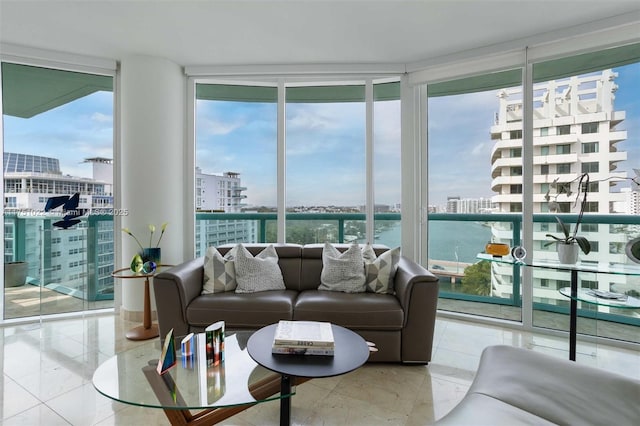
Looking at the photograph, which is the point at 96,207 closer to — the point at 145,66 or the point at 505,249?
the point at 145,66

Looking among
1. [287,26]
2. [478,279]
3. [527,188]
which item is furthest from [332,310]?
[287,26]

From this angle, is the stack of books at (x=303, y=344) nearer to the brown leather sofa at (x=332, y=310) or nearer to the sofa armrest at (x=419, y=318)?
the brown leather sofa at (x=332, y=310)

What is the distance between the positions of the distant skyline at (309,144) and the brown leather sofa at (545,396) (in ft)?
7.14

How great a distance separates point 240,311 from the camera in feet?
7.89

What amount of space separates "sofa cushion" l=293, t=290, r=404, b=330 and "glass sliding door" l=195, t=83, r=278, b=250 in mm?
1432

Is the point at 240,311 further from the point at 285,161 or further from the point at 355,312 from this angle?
the point at 285,161

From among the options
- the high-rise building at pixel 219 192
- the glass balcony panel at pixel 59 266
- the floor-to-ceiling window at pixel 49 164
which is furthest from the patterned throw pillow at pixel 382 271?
the floor-to-ceiling window at pixel 49 164

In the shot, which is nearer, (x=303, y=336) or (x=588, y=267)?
(x=303, y=336)

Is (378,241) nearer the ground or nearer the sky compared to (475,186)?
nearer the ground

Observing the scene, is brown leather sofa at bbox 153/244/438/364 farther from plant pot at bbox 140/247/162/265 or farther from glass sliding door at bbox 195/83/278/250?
glass sliding door at bbox 195/83/278/250

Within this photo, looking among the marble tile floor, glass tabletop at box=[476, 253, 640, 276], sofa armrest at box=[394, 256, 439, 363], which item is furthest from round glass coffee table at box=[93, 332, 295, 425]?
glass tabletop at box=[476, 253, 640, 276]

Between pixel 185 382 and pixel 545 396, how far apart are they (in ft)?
4.68

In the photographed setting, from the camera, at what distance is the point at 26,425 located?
1677mm

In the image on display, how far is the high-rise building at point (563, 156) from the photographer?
8.88ft
